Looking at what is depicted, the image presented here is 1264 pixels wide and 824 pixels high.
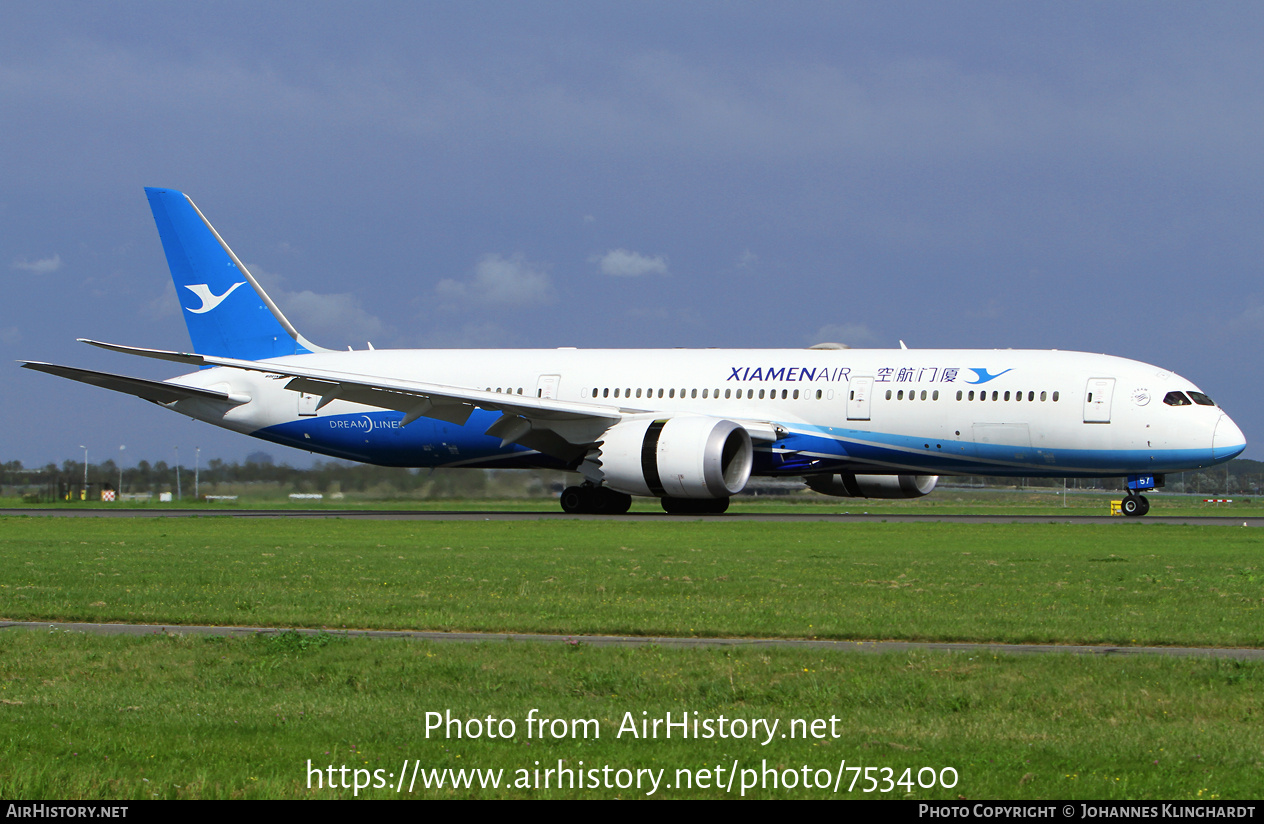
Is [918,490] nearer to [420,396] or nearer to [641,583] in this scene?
[420,396]

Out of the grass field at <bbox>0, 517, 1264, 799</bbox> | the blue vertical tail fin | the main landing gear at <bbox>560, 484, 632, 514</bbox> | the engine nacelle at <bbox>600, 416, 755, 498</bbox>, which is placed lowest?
the grass field at <bbox>0, 517, 1264, 799</bbox>

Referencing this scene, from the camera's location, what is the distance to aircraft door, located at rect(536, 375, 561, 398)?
3650cm

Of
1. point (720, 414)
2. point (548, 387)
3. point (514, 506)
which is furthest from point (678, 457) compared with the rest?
point (514, 506)

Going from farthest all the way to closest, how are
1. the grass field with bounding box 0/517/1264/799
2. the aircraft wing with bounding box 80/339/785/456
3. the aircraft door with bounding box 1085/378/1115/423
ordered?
the aircraft wing with bounding box 80/339/785/456
the aircraft door with bounding box 1085/378/1115/423
the grass field with bounding box 0/517/1264/799

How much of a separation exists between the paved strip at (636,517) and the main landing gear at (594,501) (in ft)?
0.84

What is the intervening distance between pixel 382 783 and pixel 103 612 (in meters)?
7.89

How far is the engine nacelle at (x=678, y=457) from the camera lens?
30.9m

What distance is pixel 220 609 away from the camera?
45.4 ft

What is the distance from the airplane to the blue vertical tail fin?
3.98 feet

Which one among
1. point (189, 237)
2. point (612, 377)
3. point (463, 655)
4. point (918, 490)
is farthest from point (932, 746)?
point (189, 237)

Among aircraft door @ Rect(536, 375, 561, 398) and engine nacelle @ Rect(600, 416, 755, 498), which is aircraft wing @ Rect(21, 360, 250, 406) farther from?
engine nacelle @ Rect(600, 416, 755, 498)

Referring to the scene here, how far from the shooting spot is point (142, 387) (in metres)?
37.5

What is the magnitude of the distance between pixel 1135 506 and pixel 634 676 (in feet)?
86.5

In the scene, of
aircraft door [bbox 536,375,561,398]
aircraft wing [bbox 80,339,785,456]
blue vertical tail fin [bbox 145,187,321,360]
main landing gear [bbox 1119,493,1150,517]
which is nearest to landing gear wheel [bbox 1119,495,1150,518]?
main landing gear [bbox 1119,493,1150,517]
